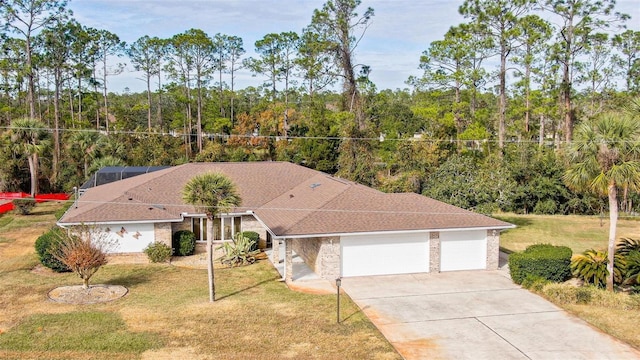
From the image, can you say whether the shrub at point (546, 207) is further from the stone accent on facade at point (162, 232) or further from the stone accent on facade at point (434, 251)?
the stone accent on facade at point (162, 232)

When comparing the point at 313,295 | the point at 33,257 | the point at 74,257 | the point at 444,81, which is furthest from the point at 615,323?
the point at 444,81

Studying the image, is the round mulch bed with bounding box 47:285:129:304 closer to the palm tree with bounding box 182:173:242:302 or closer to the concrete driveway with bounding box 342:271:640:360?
the palm tree with bounding box 182:173:242:302

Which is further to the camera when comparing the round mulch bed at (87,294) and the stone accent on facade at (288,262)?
the stone accent on facade at (288,262)

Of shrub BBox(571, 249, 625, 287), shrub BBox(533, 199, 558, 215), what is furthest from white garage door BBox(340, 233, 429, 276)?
shrub BBox(533, 199, 558, 215)

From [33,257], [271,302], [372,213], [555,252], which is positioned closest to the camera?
[271,302]

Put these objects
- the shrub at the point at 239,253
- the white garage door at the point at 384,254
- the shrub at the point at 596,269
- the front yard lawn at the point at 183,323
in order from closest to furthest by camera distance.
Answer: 1. the front yard lawn at the point at 183,323
2. the shrub at the point at 596,269
3. the white garage door at the point at 384,254
4. the shrub at the point at 239,253

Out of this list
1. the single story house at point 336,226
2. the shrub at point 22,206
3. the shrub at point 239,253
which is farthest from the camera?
the shrub at point 22,206

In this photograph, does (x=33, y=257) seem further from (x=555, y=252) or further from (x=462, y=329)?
(x=555, y=252)

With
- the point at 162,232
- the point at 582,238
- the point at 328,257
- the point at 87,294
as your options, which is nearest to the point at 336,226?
the point at 328,257

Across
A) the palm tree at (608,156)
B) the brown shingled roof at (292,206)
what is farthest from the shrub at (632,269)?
the brown shingled roof at (292,206)
